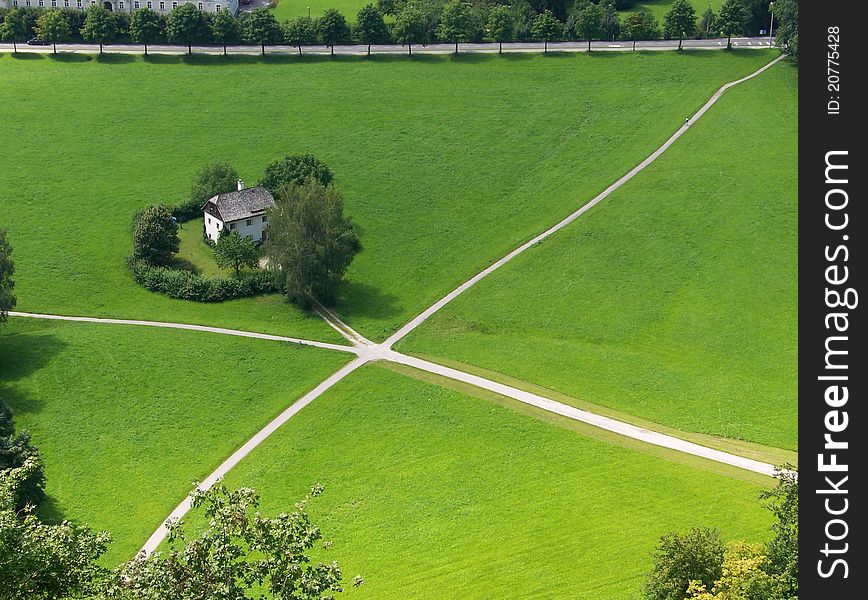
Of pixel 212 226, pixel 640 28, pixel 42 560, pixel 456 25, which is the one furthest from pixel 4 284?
pixel 640 28

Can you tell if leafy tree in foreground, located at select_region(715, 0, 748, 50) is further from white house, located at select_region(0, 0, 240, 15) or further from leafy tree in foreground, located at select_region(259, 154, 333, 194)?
white house, located at select_region(0, 0, 240, 15)

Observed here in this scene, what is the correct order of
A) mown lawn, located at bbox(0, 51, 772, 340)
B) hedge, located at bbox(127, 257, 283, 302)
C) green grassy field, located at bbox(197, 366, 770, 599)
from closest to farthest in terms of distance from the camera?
1. green grassy field, located at bbox(197, 366, 770, 599)
2. hedge, located at bbox(127, 257, 283, 302)
3. mown lawn, located at bbox(0, 51, 772, 340)

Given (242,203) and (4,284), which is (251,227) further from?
(4,284)

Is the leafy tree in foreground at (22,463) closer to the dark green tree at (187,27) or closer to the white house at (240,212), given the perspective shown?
the white house at (240,212)

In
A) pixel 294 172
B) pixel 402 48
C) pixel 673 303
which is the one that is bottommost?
pixel 673 303

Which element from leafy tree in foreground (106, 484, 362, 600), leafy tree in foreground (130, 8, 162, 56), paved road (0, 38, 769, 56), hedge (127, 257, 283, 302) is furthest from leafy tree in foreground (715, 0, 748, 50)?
leafy tree in foreground (106, 484, 362, 600)

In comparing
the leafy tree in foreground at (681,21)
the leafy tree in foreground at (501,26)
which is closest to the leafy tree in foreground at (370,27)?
the leafy tree in foreground at (501,26)
